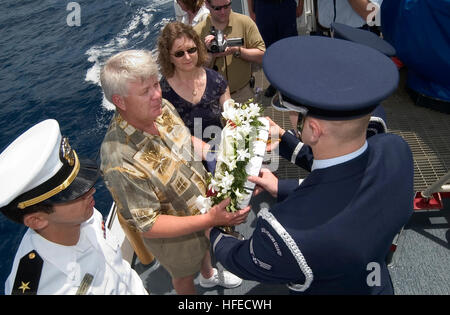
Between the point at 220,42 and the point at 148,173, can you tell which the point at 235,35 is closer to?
the point at 220,42

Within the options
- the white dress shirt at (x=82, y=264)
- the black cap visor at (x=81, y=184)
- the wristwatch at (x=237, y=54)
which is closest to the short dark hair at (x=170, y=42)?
the wristwatch at (x=237, y=54)

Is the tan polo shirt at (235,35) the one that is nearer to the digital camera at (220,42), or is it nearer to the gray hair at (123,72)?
the digital camera at (220,42)

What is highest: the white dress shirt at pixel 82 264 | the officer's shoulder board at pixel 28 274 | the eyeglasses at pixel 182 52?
the eyeglasses at pixel 182 52

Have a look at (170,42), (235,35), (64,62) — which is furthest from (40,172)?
(64,62)

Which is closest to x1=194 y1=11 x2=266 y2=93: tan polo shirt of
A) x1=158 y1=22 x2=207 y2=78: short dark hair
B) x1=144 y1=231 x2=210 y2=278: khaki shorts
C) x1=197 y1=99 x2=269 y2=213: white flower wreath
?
x1=158 y1=22 x2=207 y2=78: short dark hair

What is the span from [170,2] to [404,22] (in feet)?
56.4

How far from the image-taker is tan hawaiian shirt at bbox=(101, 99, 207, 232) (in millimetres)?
1981

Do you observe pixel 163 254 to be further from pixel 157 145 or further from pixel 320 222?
pixel 320 222

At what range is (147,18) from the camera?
1677cm

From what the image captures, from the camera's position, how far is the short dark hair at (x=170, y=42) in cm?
284

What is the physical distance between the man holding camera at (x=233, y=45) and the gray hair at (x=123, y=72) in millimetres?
1738

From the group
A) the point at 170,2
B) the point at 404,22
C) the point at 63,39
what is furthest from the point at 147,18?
the point at 404,22

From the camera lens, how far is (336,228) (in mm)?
1499

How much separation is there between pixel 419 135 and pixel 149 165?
10.2ft
